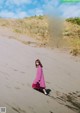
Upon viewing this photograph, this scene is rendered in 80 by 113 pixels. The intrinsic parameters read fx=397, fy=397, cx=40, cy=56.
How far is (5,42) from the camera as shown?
16984mm

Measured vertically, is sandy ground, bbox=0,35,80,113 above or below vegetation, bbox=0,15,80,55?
below

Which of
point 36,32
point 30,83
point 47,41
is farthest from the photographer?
point 36,32

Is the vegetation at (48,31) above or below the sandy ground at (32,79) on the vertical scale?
above

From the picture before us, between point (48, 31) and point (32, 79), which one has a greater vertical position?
point (48, 31)

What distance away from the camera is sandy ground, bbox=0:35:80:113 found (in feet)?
32.9

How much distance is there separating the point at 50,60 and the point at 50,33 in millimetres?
4802

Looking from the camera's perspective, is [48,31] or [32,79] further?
[48,31]

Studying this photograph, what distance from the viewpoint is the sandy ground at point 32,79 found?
32.9ft

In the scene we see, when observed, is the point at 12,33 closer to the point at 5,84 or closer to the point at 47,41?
the point at 47,41

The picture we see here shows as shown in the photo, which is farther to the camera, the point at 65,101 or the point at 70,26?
the point at 70,26

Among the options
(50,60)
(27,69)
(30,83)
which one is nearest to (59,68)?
(50,60)

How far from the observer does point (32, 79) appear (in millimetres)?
12656

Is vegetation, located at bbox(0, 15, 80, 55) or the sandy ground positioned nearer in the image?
the sandy ground

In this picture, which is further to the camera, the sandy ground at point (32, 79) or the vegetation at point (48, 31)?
the vegetation at point (48, 31)
